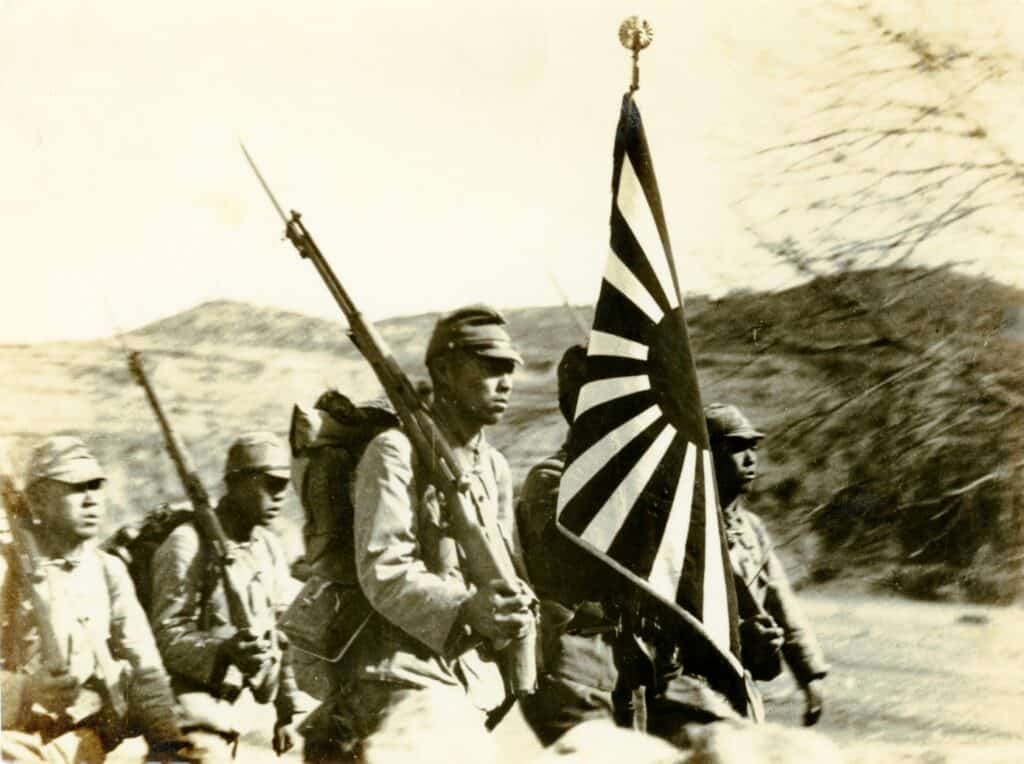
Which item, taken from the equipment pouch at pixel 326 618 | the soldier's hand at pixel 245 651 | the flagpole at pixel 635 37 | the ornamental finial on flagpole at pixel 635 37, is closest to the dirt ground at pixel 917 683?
the flagpole at pixel 635 37

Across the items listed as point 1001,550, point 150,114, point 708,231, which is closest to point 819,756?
point 1001,550

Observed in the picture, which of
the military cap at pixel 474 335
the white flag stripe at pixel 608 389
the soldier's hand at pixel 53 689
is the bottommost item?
the soldier's hand at pixel 53 689

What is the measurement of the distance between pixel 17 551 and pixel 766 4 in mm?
3653

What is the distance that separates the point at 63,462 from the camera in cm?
684

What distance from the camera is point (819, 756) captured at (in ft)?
22.3

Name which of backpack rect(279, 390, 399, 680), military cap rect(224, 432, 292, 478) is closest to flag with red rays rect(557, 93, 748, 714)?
backpack rect(279, 390, 399, 680)

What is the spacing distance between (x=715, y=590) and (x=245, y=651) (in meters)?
1.80

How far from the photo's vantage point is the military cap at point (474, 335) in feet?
22.5

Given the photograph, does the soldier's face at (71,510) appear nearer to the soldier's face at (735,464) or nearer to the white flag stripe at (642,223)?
the white flag stripe at (642,223)

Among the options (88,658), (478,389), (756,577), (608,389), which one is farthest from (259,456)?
(756,577)

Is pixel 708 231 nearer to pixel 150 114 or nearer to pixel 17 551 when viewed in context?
pixel 150 114

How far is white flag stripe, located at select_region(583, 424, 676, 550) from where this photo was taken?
21.9 feet

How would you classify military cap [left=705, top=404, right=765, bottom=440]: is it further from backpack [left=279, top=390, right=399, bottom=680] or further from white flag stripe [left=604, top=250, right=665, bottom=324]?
backpack [left=279, top=390, right=399, bottom=680]

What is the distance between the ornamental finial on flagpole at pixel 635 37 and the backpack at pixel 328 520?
1664 mm
